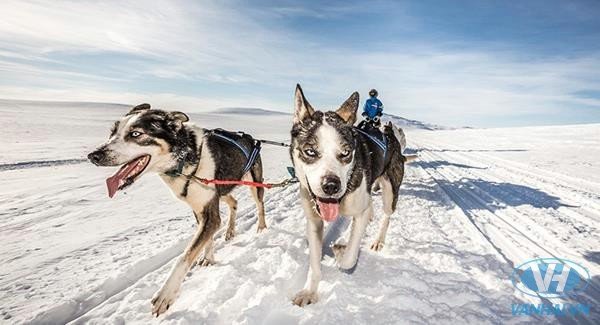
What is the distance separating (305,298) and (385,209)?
189cm

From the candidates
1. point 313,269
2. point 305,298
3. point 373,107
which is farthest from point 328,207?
point 373,107

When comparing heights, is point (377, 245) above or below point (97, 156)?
below

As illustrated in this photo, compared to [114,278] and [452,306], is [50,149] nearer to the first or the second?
[114,278]

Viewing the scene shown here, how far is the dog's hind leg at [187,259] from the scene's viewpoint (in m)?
2.73

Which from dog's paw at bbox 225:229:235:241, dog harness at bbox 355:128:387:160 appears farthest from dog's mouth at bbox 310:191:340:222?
dog's paw at bbox 225:229:235:241

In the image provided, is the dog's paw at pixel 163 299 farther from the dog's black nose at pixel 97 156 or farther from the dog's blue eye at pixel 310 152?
the dog's blue eye at pixel 310 152

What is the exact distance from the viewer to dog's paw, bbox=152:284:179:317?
271cm

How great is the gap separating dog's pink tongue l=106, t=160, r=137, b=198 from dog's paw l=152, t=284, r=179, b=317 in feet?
3.01

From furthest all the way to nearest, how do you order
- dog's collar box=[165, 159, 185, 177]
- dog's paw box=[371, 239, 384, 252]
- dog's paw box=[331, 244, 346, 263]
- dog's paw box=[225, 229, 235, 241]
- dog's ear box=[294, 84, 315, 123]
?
1. dog's paw box=[225, 229, 235, 241]
2. dog's paw box=[371, 239, 384, 252]
3. dog's paw box=[331, 244, 346, 263]
4. dog's collar box=[165, 159, 185, 177]
5. dog's ear box=[294, 84, 315, 123]

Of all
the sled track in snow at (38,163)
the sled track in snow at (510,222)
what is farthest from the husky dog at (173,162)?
the sled track in snow at (38,163)

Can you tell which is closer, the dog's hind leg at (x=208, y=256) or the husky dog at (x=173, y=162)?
the husky dog at (x=173, y=162)

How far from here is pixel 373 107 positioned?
30.4 feet

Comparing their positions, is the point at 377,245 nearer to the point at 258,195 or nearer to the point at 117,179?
the point at 258,195

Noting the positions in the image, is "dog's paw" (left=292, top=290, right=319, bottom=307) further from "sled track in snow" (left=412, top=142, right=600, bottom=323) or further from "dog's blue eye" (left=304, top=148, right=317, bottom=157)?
"sled track in snow" (left=412, top=142, right=600, bottom=323)
